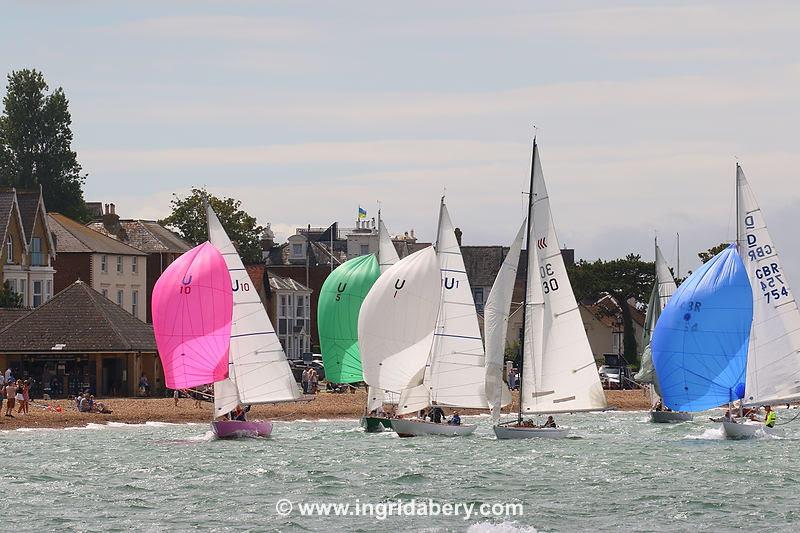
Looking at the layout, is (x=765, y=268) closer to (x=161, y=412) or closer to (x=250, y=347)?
(x=250, y=347)

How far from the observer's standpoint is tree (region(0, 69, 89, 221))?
141250 millimetres

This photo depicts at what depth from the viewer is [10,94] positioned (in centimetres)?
14325

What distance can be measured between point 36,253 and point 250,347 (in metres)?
43.7

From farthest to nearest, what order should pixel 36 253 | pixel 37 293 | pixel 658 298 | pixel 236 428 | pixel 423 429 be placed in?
pixel 37 293 → pixel 36 253 → pixel 658 298 → pixel 423 429 → pixel 236 428

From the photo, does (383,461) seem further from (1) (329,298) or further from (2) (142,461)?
(1) (329,298)

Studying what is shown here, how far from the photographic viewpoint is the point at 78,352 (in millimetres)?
81125

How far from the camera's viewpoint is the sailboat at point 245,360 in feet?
201

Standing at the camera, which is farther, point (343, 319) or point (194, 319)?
point (343, 319)

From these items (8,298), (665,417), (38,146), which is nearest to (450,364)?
(665,417)

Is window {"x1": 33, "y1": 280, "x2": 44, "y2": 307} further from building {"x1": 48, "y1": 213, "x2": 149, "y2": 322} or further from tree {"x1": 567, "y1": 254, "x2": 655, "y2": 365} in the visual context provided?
tree {"x1": 567, "y1": 254, "x2": 655, "y2": 365}

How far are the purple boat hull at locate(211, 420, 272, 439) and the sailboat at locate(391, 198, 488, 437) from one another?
5.18 m

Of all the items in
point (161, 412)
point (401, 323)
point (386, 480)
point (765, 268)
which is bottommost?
point (386, 480)

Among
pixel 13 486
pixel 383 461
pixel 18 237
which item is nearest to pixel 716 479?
pixel 383 461

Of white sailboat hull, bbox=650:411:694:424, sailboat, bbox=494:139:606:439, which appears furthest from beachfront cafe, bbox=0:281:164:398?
sailboat, bbox=494:139:606:439
